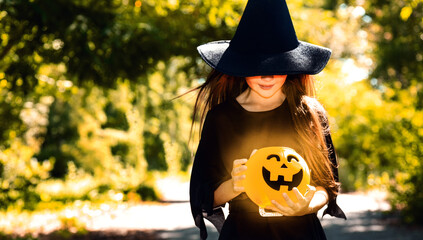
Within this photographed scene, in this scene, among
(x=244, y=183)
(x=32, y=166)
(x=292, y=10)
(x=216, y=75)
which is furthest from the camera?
(x=32, y=166)

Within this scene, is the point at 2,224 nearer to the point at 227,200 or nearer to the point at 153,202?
the point at 153,202

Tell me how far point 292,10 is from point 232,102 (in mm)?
3793

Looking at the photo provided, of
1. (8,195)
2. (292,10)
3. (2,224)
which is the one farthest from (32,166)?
(292,10)

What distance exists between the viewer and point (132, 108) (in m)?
13.4

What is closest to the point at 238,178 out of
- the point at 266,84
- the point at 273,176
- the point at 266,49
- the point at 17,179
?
the point at 273,176

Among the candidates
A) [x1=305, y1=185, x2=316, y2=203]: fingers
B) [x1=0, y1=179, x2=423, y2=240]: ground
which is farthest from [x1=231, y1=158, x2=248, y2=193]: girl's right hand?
[x1=0, y1=179, x2=423, y2=240]: ground

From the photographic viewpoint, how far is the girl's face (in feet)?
7.66

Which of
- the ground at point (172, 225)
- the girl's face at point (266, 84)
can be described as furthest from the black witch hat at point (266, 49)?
the ground at point (172, 225)

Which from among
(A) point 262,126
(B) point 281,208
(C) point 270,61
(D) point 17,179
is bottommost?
(D) point 17,179

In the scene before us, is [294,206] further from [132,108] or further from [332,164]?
[132,108]

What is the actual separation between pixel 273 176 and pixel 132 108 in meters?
11.5

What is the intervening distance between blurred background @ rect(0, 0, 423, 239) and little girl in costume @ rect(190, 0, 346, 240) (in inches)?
12.2

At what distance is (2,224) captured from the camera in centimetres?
795

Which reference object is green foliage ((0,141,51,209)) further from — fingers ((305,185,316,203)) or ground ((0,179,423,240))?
fingers ((305,185,316,203))
